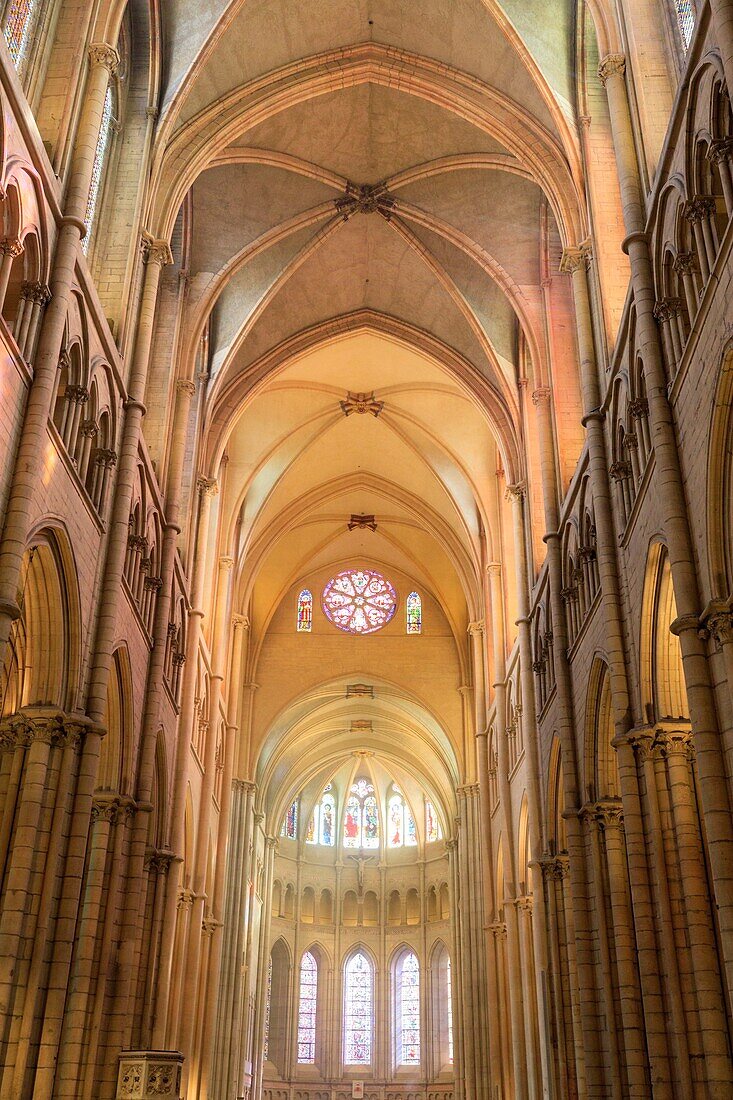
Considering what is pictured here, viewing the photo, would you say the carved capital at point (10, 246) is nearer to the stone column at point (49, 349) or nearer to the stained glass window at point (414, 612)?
the stone column at point (49, 349)

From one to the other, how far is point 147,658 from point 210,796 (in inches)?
354

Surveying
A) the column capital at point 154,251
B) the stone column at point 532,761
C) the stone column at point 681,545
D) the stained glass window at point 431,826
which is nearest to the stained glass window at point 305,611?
the stained glass window at point 431,826

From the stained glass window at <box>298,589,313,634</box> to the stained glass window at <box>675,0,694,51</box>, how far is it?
91.3ft

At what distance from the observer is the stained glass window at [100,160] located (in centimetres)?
1694

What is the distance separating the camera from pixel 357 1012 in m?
47.3

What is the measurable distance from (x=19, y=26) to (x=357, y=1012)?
42.2 m

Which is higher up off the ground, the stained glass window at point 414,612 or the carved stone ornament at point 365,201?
the carved stone ornament at point 365,201

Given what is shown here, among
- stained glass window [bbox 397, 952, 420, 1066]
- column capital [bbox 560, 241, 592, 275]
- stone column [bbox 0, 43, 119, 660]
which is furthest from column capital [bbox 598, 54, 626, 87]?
stained glass window [bbox 397, 952, 420, 1066]

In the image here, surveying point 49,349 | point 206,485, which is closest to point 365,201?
point 206,485

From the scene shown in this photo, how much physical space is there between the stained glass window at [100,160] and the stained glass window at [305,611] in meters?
24.2

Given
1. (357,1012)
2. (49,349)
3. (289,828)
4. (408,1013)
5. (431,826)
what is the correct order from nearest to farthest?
1. (49,349)
2. (408,1013)
3. (357,1012)
4. (431,826)
5. (289,828)

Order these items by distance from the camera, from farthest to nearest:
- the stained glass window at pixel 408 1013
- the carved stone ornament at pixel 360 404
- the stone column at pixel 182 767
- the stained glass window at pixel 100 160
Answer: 1. the stained glass window at pixel 408 1013
2. the carved stone ornament at pixel 360 404
3. the stone column at pixel 182 767
4. the stained glass window at pixel 100 160

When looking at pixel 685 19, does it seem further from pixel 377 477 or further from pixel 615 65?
pixel 377 477

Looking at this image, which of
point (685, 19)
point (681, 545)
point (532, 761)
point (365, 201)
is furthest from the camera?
point (365, 201)
